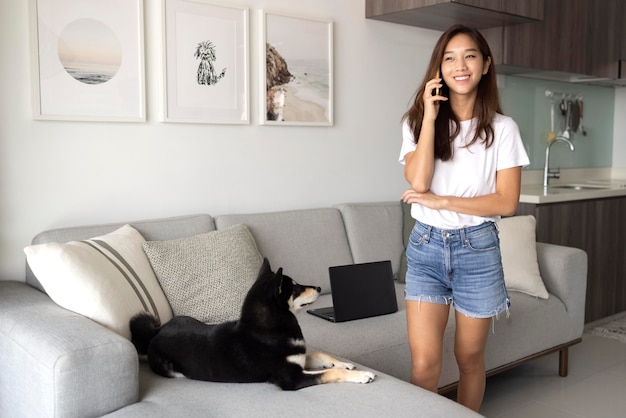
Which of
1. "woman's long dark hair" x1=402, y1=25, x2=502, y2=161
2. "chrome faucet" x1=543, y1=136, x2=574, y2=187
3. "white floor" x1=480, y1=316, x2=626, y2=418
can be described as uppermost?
"woman's long dark hair" x1=402, y1=25, x2=502, y2=161

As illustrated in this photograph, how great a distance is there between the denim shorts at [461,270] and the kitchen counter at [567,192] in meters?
2.07

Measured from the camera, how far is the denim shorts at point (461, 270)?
177cm

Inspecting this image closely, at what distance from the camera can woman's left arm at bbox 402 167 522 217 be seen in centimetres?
176

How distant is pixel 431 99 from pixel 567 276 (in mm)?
1698

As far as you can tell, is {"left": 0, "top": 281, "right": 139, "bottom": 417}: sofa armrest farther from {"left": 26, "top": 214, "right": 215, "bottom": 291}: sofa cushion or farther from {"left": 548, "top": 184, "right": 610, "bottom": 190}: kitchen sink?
{"left": 548, "top": 184, "right": 610, "bottom": 190}: kitchen sink

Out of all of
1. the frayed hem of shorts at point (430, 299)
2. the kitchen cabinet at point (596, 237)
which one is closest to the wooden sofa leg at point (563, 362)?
Answer: the kitchen cabinet at point (596, 237)

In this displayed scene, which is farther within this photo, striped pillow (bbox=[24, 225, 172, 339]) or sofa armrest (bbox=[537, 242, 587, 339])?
sofa armrest (bbox=[537, 242, 587, 339])

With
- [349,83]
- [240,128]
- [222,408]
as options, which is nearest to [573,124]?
[349,83]

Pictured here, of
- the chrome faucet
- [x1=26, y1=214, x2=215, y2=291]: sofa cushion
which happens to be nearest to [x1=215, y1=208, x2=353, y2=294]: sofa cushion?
[x1=26, y1=214, x2=215, y2=291]: sofa cushion

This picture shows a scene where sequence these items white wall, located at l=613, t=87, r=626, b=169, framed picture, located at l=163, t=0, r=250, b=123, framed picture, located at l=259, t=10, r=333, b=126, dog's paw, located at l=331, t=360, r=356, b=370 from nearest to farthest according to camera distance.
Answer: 1. dog's paw, located at l=331, t=360, r=356, b=370
2. framed picture, located at l=163, t=0, r=250, b=123
3. framed picture, located at l=259, t=10, r=333, b=126
4. white wall, located at l=613, t=87, r=626, b=169

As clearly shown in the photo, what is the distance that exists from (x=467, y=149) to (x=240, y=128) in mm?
1460

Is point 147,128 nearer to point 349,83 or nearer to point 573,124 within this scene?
point 349,83

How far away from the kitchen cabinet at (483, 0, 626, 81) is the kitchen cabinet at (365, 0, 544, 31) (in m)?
0.14

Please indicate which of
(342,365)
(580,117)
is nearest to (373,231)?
(342,365)
